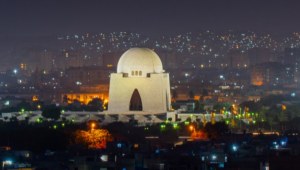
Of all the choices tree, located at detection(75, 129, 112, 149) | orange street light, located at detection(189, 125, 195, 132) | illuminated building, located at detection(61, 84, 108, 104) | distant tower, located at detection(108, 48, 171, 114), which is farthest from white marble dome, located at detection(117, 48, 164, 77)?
illuminated building, located at detection(61, 84, 108, 104)

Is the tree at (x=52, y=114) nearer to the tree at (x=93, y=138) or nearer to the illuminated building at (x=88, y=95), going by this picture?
the tree at (x=93, y=138)

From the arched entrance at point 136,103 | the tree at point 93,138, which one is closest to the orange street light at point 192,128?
the tree at point 93,138

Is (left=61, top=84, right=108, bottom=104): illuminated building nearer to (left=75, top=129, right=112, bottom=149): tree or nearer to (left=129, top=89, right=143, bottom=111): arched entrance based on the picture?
(left=129, top=89, right=143, bottom=111): arched entrance

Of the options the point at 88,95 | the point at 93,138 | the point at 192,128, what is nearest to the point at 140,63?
the point at 192,128

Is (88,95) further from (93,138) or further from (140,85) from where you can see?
(93,138)

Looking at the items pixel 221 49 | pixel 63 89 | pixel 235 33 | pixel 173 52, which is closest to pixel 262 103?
pixel 63 89

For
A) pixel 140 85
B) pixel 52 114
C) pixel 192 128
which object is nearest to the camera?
pixel 192 128

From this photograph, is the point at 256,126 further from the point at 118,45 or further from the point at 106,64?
the point at 118,45

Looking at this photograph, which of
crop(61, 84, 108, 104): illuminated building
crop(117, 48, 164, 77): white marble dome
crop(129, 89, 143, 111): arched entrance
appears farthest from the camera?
crop(61, 84, 108, 104): illuminated building
